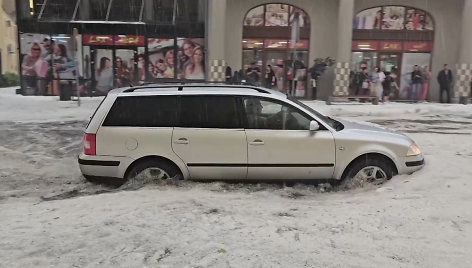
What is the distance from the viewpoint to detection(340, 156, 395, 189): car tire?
21.2ft

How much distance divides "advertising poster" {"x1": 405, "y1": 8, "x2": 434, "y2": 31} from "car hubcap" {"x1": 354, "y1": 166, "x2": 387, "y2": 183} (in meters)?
17.8

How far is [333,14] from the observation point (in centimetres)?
2216

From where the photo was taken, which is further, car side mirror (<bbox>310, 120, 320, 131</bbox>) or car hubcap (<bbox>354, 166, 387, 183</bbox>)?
car hubcap (<bbox>354, 166, 387, 183</bbox>)

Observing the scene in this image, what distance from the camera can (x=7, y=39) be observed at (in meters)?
39.9

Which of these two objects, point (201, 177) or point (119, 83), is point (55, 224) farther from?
point (119, 83)

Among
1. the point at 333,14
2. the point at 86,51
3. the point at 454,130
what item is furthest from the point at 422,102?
the point at 86,51

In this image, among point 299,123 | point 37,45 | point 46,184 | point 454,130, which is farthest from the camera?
point 37,45

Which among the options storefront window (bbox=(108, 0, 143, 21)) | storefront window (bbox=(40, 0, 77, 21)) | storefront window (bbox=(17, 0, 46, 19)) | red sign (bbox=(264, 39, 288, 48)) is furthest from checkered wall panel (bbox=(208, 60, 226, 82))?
storefront window (bbox=(17, 0, 46, 19))

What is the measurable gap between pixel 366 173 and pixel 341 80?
15497 millimetres

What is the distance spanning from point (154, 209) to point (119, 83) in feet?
59.1

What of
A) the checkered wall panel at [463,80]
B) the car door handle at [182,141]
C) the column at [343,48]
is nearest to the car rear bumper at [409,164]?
the car door handle at [182,141]

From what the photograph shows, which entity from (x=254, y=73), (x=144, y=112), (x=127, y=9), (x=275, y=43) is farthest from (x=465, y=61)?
(x=144, y=112)

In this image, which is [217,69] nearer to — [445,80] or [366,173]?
[445,80]

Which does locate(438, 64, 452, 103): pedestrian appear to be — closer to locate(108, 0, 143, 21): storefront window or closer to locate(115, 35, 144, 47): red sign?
locate(115, 35, 144, 47): red sign
